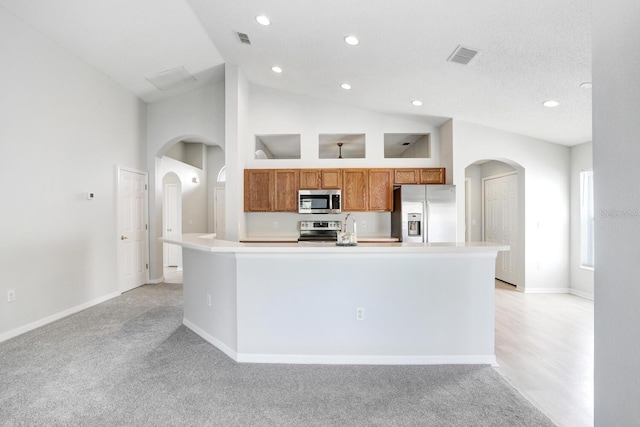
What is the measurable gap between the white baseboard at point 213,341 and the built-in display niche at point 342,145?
384cm

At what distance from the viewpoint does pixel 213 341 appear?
302 centimetres

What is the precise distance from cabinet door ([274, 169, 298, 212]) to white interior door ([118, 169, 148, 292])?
2.47 metres

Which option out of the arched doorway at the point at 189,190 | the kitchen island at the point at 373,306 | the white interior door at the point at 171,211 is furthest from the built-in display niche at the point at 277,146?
the kitchen island at the point at 373,306

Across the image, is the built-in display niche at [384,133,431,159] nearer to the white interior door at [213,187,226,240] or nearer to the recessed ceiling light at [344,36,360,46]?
the recessed ceiling light at [344,36,360,46]

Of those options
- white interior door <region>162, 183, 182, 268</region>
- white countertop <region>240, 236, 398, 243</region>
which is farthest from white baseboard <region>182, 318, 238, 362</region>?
white interior door <region>162, 183, 182, 268</region>

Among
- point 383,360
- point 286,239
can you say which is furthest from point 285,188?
point 383,360

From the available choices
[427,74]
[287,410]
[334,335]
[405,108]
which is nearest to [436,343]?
[334,335]

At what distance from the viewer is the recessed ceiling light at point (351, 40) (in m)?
3.34

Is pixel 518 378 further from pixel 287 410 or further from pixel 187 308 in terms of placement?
pixel 187 308

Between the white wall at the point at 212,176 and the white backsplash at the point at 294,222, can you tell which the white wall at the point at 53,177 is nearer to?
the white backsplash at the point at 294,222

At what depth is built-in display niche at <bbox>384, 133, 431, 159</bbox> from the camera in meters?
6.04

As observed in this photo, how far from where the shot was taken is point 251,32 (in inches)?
150

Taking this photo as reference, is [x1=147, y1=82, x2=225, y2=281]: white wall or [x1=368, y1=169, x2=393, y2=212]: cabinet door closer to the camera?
[x1=368, y1=169, x2=393, y2=212]: cabinet door

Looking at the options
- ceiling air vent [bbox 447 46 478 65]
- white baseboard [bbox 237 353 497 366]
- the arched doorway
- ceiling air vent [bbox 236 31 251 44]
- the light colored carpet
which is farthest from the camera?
the arched doorway
